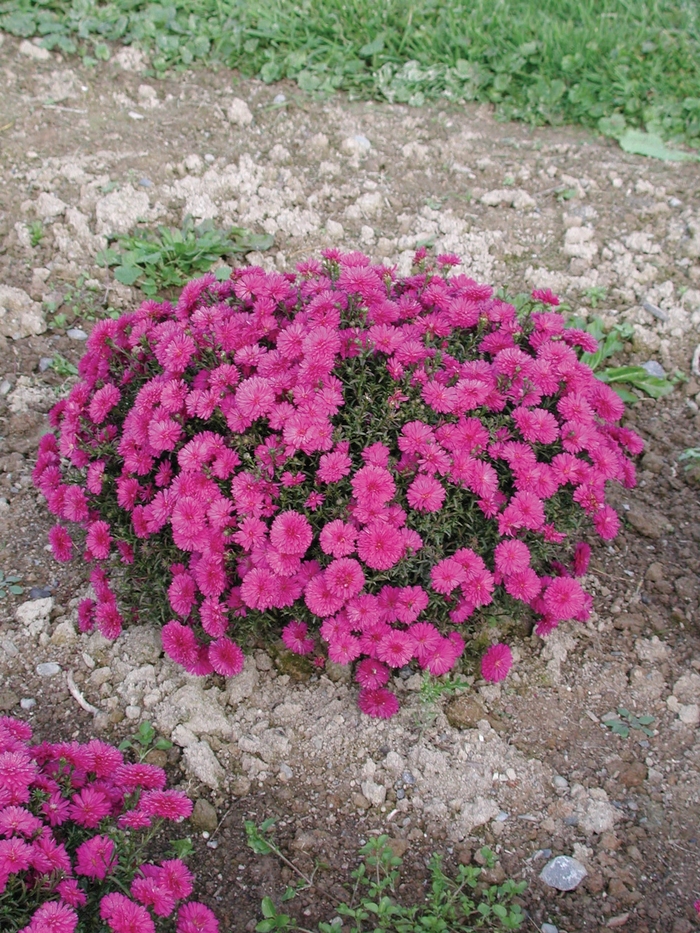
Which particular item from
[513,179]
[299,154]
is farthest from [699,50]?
[299,154]

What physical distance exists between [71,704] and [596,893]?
1598 mm

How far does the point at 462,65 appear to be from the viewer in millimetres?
5051

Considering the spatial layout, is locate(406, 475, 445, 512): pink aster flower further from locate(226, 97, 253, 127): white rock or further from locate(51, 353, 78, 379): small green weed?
locate(226, 97, 253, 127): white rock

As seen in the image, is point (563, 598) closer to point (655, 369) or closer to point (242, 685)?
point (242, 685)

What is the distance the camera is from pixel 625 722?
2.79 meters

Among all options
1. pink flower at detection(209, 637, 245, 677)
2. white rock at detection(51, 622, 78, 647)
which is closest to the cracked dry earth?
white rock at detection(51, 622, 78, 647)

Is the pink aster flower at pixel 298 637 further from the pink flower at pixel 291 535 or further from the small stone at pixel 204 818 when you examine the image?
the small stone at pixel 204 818

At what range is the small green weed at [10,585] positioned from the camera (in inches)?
121

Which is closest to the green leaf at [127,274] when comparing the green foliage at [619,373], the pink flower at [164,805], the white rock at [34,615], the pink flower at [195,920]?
the white rock at [34,615]

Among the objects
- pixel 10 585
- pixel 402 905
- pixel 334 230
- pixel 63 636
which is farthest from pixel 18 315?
pixel 402 905

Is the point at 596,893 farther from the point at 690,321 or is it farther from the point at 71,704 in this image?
the point at 690,321

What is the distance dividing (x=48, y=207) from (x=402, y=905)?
336 cm

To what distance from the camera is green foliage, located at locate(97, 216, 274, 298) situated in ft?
13.3

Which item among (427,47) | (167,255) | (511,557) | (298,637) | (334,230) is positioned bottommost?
(298,637)
